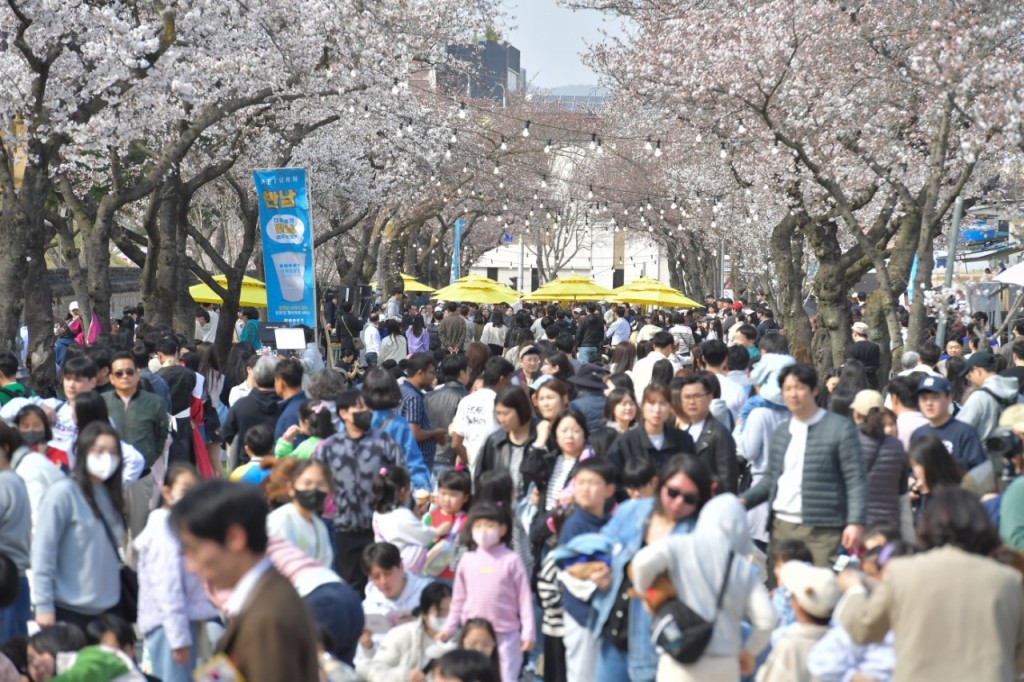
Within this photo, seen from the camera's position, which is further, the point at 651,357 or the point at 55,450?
the point at 651,357

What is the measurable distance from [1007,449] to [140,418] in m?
5.65

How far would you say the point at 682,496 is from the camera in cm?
538

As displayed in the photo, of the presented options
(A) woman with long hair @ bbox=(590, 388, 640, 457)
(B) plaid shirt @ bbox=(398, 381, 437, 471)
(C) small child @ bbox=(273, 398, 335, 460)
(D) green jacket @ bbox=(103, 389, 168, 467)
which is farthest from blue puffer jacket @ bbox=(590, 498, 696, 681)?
(D) green jacket @ bbox=(103, 389, 168, 467)

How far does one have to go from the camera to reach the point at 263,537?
12.1 feet

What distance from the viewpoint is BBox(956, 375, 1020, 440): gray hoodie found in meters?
9.73

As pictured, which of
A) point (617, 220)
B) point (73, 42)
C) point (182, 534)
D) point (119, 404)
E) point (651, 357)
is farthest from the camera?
point (617, 220)

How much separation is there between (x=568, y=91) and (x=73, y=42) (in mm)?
121998

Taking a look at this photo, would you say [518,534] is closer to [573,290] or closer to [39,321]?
[39,321]

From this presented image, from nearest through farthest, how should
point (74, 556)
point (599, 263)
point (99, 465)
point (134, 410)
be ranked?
1. point (74, 556)
2. point (99, 465)
3. point (134, 410)
4. point (599, 263)

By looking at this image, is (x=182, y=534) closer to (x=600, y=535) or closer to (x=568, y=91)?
(x=600, y=535)

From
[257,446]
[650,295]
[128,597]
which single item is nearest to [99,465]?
[128,597]

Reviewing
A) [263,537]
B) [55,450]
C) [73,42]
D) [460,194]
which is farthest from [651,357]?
[460,194]

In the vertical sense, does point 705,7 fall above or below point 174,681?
above

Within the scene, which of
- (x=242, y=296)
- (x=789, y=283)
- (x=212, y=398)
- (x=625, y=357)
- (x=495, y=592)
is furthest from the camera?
(x=789, y=283)
